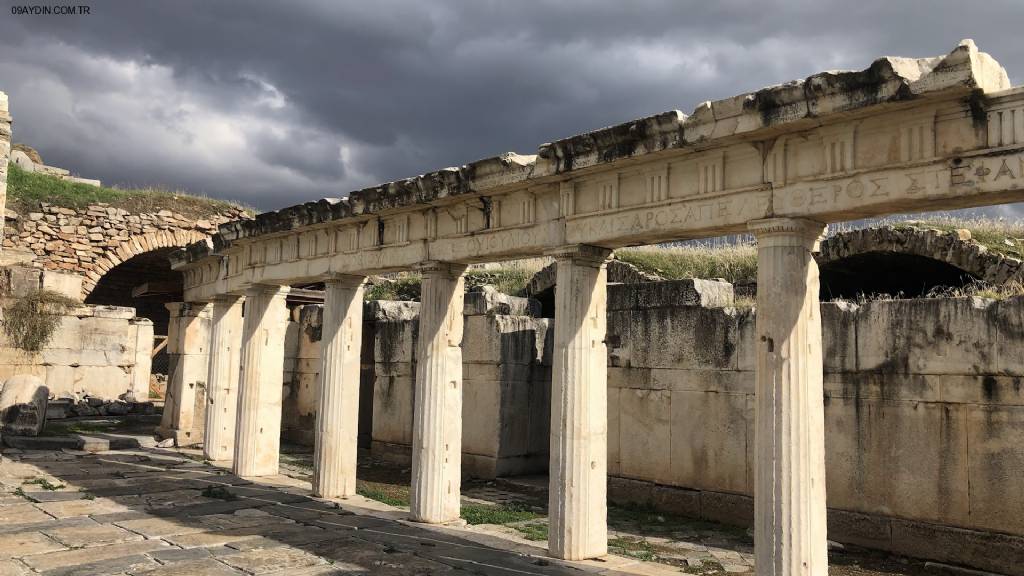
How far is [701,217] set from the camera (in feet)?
20.9

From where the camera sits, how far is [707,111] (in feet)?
20.1

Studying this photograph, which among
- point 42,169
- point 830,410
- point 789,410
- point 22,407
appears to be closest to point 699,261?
point 830,410

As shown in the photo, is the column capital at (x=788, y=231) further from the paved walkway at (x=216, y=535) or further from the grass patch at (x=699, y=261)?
the grass patch at (x=699, y=261)

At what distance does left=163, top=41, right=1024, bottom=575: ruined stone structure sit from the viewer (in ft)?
16.8

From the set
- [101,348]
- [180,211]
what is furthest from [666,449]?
[180,211]

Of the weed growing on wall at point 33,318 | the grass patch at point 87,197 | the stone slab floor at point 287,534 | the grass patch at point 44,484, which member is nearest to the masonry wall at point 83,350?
the weed growing on wall at point 33,318

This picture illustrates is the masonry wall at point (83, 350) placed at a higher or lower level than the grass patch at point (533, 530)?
higher

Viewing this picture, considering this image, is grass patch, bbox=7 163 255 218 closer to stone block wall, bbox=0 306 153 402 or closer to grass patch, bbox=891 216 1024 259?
stone block wall, bbox=0 306 153 402

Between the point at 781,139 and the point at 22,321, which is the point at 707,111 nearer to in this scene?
the point at 781,139

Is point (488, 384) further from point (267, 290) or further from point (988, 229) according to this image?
point (988, 229)

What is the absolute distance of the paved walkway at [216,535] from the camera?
663cm

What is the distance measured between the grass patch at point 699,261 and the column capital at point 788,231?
398 inches

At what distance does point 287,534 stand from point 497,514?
259 centimetres

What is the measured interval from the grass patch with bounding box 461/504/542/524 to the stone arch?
676 cm
